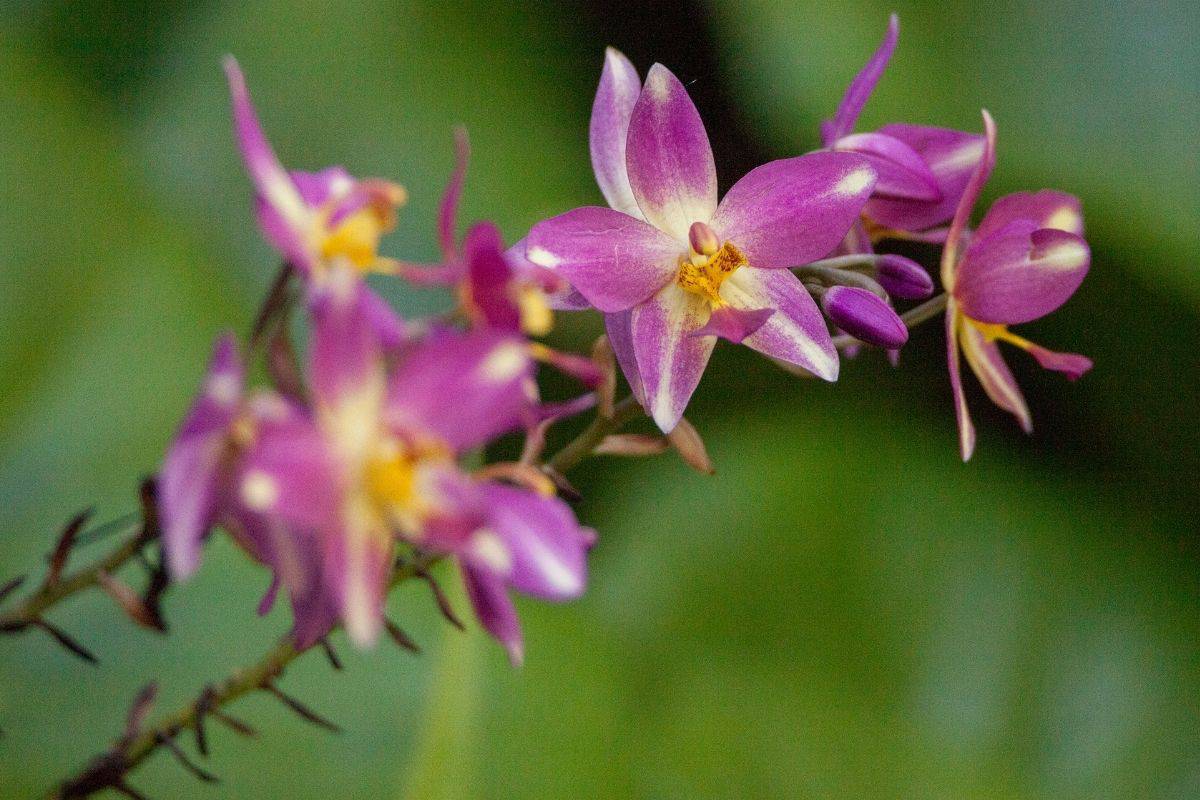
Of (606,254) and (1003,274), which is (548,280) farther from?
(1003,274)

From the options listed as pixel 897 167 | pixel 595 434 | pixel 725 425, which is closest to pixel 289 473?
pixel 595 434

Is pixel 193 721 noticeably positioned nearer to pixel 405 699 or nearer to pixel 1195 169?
pixel 405 699

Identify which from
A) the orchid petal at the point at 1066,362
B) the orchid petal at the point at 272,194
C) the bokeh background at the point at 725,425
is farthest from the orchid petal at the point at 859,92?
the bokeh background at the point at 725,425

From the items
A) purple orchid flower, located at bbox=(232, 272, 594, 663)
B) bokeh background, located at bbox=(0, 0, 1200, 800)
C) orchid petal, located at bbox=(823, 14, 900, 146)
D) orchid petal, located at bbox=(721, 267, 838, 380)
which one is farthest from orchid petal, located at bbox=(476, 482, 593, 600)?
bokeh background, located at bbox=(0, 0, 1200, 800)

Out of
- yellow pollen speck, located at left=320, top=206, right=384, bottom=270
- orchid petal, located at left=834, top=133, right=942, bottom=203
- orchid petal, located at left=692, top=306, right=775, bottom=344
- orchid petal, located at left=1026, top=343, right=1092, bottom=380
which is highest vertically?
yellow pollen speck, located at left=320, top=206, right=384, bottom=270

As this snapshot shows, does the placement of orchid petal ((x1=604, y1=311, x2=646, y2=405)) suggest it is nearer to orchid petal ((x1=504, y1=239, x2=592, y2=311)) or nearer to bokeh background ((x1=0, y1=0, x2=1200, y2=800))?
orchid petal ((x1=504, y1=239, x2=592, y2=311))

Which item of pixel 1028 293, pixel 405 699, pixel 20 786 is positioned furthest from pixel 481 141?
pixel 1028 293
